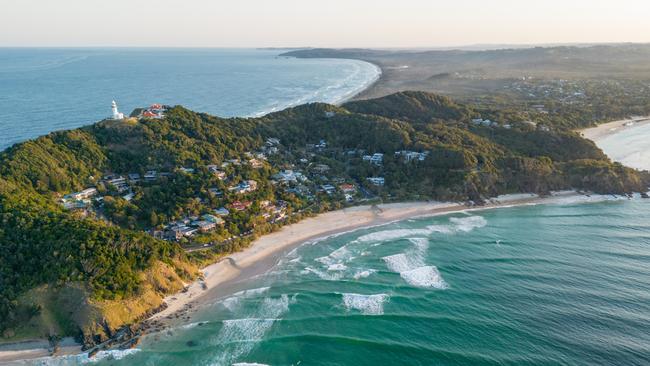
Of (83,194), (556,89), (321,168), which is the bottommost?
(321,168)

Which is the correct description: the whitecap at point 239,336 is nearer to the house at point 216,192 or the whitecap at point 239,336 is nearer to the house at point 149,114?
the house at point 216,192

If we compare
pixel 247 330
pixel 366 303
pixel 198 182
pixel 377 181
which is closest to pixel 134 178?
pixel 198 182

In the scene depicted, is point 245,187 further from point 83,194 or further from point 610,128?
point 610,128

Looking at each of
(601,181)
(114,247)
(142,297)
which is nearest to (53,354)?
(142,297)

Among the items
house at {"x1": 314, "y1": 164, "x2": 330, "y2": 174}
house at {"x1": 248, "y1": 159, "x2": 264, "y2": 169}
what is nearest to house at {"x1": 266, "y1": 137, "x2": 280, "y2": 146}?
house at {"x1": 248, "y1": 159, "x2": 264, "y2": 169}

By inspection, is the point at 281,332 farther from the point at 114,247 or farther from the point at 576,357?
the point at 576,357

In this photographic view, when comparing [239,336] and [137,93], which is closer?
[239,336]

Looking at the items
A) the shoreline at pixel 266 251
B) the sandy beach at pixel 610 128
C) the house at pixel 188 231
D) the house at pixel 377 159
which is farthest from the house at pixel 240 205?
the sandy beach at pixel 610 128
